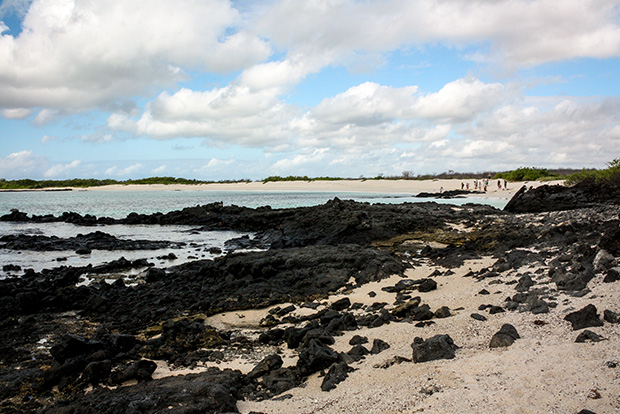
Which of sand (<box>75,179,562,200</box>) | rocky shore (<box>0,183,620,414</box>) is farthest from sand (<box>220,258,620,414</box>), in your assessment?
sand (<box>75,179,562,200</box>)

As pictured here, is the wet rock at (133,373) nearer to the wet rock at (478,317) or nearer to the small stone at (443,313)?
the small stone at (443,313)

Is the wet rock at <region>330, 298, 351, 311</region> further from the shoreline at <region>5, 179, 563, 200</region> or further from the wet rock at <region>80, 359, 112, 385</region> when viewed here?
the shoreline at <region>5, 179, 563, 200</region>

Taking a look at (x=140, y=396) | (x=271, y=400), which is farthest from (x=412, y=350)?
(x=140, y=396)

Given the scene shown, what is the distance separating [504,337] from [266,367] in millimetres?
2845

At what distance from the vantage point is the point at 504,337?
16.8ft

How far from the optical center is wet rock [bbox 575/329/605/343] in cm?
461

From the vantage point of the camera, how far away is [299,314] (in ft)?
27.0

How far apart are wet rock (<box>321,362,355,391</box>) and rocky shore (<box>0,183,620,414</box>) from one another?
0.02 meters

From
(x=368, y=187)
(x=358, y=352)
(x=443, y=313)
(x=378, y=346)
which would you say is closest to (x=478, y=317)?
(x=443, y=313)

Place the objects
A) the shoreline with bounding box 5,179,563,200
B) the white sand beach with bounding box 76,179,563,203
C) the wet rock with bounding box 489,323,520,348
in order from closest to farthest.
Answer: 1. the wet rock with bounding box 489,323,520,348
2. the shoreline with bounding box 5,179,563,200
3. the white sand beach with bounding box 76,179,563,203

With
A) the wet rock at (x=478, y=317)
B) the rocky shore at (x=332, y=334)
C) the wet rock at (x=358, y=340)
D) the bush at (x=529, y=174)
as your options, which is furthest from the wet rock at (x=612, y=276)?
the bush at (x=529, y=174)

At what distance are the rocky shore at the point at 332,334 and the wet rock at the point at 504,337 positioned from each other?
0.02 m

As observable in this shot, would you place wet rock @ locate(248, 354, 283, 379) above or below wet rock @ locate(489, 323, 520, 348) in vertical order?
below

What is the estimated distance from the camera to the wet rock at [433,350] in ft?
16.4
